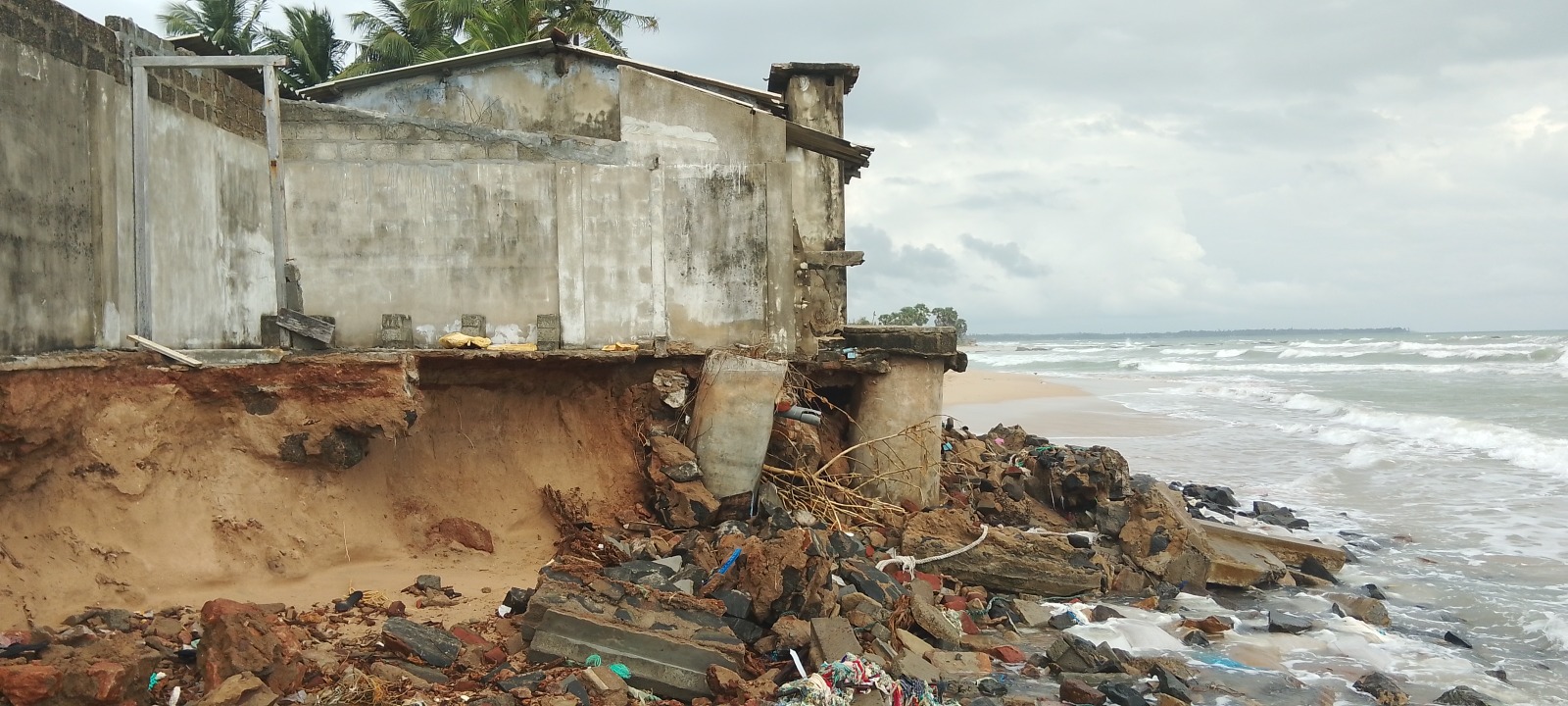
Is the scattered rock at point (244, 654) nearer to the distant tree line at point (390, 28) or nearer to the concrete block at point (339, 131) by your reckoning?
the concrete block at point (339, 131)

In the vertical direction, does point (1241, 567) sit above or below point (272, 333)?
below

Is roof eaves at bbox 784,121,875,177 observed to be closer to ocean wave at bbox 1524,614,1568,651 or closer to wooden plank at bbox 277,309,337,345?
wooden plank at bbox 277,309,337,345

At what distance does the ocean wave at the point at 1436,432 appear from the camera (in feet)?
58.3

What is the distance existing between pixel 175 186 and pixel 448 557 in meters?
3.63

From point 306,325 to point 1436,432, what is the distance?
22.1 metres

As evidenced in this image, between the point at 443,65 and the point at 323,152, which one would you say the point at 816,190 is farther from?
the point at 323,152

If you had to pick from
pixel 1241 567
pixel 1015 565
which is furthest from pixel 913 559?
pixel 1241 567

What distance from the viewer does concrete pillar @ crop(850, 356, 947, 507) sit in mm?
10930

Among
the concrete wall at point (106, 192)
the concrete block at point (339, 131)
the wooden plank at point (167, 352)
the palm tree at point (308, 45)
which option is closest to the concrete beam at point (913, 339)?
the concrete block at point (339, 131)

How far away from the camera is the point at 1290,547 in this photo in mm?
10695

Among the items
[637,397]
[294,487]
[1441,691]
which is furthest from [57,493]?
[1441,691]

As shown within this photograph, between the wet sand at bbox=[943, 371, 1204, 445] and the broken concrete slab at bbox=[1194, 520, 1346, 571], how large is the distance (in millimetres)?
6454

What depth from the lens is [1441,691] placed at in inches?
288

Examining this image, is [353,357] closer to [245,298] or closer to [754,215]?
[245,298]
